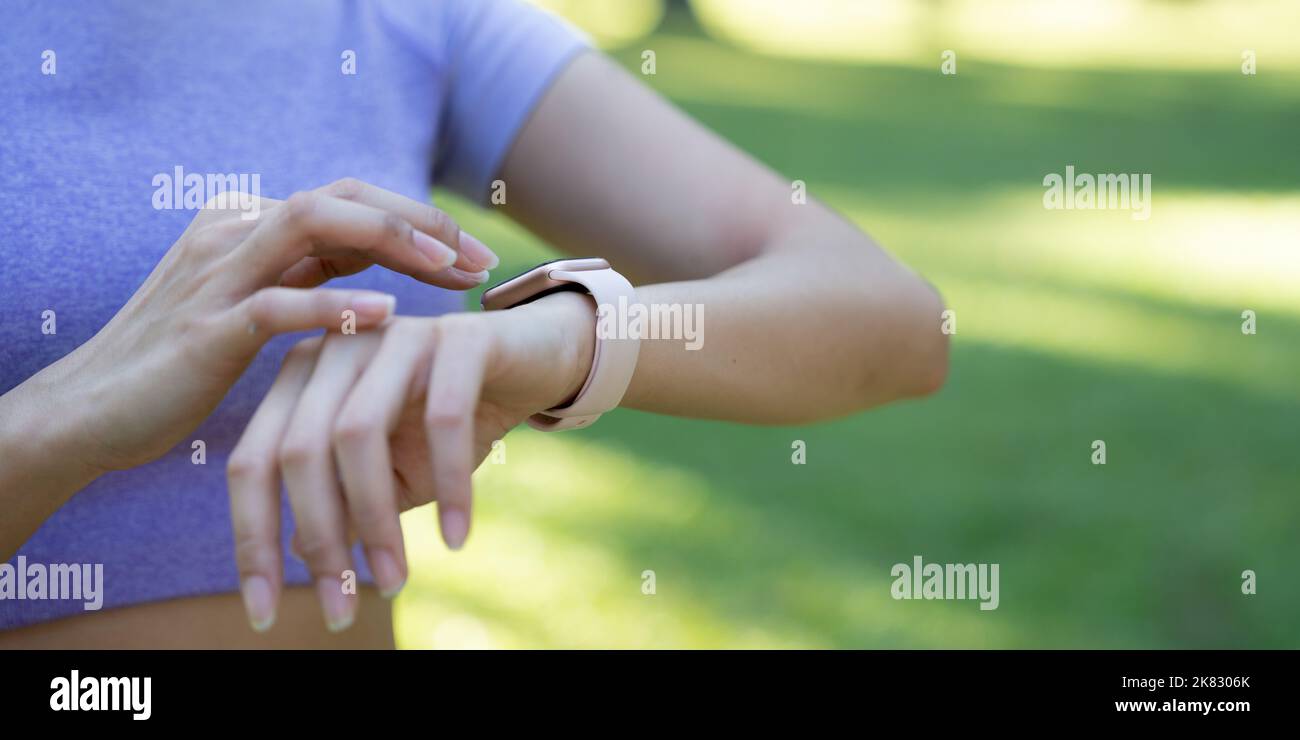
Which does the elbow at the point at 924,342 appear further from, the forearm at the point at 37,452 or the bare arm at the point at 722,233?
the forearm at the point at 37,452

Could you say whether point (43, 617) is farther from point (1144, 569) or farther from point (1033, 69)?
point (1033, 69)

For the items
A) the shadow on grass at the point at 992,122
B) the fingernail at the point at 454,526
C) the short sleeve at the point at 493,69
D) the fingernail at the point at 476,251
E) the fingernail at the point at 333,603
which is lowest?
the fingernail at the point at 333,603

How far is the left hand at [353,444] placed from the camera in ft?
2.94

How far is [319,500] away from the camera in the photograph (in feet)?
2.94

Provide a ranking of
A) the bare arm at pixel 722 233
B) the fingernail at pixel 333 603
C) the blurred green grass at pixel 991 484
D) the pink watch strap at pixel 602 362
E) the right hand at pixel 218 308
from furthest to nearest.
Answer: the blurred green grass at pixel 991 484, the bare arm at pixel 722 233, the pink watch strap at pixel 602 362, the right hand at pixel 218 308, the fingernail at pixel 333 603

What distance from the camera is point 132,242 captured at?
1.28 m

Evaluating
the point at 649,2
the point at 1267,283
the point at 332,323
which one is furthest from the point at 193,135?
the point at 649,2

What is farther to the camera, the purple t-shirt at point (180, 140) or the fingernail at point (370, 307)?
the purple t-shirt at point (180, 140)

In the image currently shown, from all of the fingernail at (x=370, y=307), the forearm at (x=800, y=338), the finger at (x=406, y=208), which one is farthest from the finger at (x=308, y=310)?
the forearm at (x=800, y=338)

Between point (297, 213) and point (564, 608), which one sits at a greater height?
point (297, 213)

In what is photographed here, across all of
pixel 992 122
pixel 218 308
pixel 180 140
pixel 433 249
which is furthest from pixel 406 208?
pixel 992 122

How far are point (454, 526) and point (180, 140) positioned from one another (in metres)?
0.65

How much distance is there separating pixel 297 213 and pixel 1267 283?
4950mm

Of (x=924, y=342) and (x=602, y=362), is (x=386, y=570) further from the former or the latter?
(x=924, y=342)
